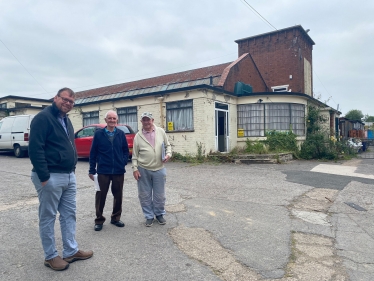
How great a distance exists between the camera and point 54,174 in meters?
3.20

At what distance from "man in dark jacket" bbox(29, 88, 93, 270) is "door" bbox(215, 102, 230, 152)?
10.9 metres

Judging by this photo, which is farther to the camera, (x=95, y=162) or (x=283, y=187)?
(x=283, y=187)

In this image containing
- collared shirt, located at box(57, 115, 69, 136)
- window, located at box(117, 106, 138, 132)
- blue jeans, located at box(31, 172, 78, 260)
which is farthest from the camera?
window, located at box(117, 106, 138, 132)

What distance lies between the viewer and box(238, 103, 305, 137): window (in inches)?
574

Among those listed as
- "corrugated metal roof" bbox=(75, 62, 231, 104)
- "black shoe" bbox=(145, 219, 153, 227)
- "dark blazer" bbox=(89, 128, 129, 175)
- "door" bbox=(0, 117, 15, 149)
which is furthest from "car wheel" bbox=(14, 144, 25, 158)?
"black shoe" bbox=(145, 219, 153, 227)

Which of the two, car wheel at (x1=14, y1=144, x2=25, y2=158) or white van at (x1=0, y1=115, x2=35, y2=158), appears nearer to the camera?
white van at (x1=0, y1=115, x2=35, y2=158)

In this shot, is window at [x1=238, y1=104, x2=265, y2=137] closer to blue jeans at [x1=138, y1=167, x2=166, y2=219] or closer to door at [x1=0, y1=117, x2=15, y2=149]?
blue jeans at [x1=138, y1=167, x2=166, y2=219]

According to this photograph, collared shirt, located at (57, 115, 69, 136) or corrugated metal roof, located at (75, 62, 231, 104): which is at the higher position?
corrugated metal roof, located at (75, 62, 231, 104)

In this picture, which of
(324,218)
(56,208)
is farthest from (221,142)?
(56,208)

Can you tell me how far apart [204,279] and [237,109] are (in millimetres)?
12916

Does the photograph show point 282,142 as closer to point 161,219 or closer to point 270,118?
point 270,118

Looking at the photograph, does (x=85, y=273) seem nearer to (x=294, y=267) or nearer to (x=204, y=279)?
(x=204, y=279)

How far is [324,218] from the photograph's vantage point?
516 centimetres

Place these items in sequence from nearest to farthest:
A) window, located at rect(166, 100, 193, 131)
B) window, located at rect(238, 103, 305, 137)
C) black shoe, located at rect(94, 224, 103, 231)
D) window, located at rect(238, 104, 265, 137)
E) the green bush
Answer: black shoe, located at rect(94, 224, 103, 231) < the green bush < window, located at rect(166, 100, 193, 131) < window, located at rect(238, 103, 305, 137) < window, located at rect(238, 104, 265, 137)
